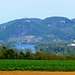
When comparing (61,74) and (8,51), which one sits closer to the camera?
(61,74)

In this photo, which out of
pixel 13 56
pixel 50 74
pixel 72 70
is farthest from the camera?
pixel 13 56

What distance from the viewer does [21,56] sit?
53375 millimetres

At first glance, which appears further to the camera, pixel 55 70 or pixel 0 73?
pixel 55 70

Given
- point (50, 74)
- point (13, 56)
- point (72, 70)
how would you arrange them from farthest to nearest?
1. point (13, 56)
2. point (72, 70)
3. point (50, 74)

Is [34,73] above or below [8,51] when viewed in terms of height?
below

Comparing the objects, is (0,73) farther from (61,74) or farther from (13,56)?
(13,56)

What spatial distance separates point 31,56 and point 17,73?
2845cm

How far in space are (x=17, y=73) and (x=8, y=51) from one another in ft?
94.0

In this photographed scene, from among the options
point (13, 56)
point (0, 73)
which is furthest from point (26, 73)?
point (13, 56)

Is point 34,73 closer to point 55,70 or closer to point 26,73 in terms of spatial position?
point 26,73

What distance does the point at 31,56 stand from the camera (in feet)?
177

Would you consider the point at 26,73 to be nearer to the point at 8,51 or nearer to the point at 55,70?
the point at 55,70

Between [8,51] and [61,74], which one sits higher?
[8,51]

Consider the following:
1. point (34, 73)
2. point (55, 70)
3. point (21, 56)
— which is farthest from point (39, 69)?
point (21, 56)
